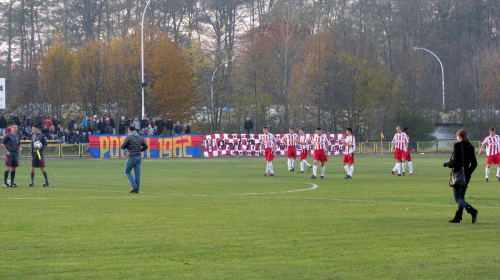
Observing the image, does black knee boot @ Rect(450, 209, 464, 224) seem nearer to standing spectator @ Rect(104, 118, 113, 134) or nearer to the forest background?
standing spectator @ Rect(104, 118, 113, 134)

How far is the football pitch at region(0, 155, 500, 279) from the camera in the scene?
8.89 m

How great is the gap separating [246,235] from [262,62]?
185 feet

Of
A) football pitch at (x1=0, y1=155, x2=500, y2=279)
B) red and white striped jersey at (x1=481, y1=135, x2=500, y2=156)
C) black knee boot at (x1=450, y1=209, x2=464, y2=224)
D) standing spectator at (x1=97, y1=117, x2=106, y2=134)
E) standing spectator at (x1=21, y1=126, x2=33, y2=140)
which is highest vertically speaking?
standing spectator at (x1=97, y1=117, x2=106, y2=134)

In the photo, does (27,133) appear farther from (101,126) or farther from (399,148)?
(399,148)

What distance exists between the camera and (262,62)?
221 ft

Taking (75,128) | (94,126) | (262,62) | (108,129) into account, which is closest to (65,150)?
(75,128)

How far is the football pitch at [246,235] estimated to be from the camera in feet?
29.2

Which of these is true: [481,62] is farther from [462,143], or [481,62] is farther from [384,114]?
[462,143]

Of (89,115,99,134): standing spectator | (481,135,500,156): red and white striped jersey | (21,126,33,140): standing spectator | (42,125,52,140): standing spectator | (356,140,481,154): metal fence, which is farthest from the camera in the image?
(356,140,481,154): metal fence

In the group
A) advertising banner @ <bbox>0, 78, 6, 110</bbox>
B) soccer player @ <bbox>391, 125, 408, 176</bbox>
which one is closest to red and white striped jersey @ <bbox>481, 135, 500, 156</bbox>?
soccer player @ <bbox>391, 125, 408, 176</bbox>

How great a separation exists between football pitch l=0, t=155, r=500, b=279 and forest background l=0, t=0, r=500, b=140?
4035cm

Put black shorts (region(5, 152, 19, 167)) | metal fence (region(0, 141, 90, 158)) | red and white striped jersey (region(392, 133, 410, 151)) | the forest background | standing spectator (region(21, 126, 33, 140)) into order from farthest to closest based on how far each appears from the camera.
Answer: the forest background → metal fence (region(0, 141, 90, 158)) → standing spectator (region(21, 126, 33, 140)) → red and white striped jersey (region(392, 133, 410, 151)) → black shorts (region(5, 152, 19, 167))

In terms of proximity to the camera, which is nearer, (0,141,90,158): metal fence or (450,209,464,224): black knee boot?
(450,209,464,224): black knee boot

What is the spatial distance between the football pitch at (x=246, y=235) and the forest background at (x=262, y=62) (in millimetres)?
40351
